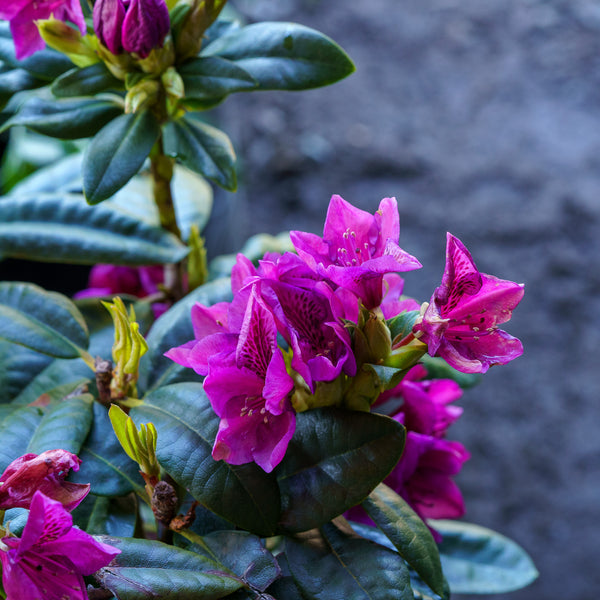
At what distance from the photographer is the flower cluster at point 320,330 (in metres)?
0.48

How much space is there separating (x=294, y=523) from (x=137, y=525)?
16cm

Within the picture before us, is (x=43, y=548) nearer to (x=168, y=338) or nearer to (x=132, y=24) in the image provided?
(x=168, y=338)

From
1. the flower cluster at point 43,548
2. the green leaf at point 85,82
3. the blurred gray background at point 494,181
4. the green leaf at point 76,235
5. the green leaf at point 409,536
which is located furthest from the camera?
the blurred gray background at point 494,181

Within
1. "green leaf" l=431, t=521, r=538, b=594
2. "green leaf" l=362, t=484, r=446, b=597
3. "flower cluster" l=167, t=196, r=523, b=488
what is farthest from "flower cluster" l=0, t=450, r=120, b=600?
"green leaf" l=431, t=521, r=538, b=594

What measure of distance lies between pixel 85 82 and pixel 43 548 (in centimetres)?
40

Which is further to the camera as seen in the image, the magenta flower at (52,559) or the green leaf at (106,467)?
the green leaf at (106,467)

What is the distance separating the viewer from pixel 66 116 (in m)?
0.68

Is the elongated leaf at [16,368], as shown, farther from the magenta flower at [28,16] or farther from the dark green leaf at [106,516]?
the magenta flower at [28,16]

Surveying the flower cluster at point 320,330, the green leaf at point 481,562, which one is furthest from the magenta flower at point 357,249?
the green leaf at point 481,562

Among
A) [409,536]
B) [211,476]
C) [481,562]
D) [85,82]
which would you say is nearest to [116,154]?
[85,82]

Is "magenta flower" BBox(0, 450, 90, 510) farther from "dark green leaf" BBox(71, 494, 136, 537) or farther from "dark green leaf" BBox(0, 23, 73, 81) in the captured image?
"dark green leaf" BBox(0, 23, 73, 81)

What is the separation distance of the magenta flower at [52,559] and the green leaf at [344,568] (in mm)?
155

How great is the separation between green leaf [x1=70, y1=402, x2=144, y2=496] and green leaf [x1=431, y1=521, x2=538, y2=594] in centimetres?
41

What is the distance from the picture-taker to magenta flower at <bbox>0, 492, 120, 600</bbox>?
0.41 meters
